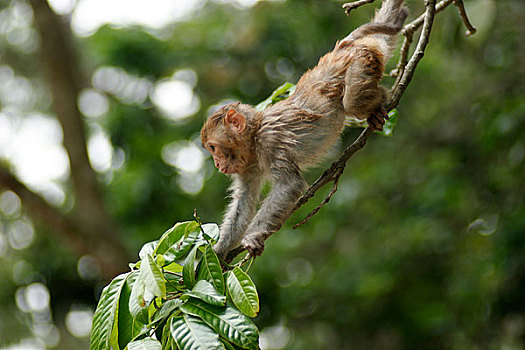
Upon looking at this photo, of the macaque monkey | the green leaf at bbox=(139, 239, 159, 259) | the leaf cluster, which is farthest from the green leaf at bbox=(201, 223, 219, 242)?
the macaque monkey

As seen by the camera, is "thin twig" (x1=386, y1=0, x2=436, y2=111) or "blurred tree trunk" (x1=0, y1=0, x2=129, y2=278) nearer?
"thin twig" (x1=386, y1=0, x2=436, y2=111)

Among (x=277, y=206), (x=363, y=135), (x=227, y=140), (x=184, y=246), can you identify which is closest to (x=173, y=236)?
(x=184, y=246)

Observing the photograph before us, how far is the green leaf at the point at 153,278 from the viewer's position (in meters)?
2.24

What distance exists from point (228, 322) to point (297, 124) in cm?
183

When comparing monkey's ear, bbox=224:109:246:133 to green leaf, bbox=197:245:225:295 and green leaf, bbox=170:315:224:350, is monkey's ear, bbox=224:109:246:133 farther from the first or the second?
green leaf, bbox=170:315:224:350

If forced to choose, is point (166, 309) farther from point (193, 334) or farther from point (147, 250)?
point (147, 250)

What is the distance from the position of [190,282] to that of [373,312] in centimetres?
679

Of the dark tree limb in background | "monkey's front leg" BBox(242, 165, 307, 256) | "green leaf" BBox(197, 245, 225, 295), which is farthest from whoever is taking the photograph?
"monkey's front leg" BBox(242, 165, 307, 256)

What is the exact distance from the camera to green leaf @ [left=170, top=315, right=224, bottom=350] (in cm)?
215

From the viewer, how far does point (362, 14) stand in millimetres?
8469

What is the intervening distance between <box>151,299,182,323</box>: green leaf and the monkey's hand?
0.83m

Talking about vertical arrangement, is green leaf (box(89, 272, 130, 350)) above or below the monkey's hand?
above

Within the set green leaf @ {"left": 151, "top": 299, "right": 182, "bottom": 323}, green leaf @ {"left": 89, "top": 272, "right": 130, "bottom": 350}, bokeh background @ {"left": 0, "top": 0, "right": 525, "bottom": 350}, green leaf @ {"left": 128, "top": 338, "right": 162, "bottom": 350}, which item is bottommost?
bokeh background @ {"left": 0, "top": 0, "right": 525, "bottom": 350}

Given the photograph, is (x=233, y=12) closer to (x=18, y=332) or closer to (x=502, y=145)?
(x=502, y=145)
